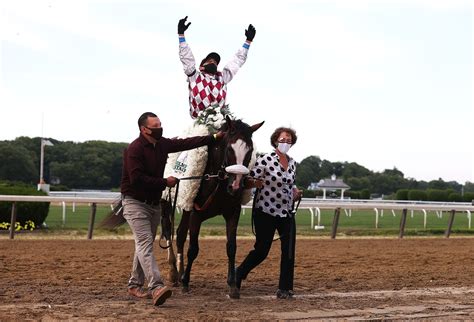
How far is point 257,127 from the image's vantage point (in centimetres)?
661

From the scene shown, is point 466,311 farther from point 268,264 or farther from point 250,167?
point 268,264

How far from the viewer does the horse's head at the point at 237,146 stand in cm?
629

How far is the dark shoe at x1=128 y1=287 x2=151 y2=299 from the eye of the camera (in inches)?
245

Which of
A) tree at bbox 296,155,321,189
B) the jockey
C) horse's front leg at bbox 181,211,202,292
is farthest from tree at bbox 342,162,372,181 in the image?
horse's front leg at bbox 181,211,202,292

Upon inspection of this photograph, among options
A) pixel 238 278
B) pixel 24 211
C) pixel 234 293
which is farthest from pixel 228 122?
pixel 24 211

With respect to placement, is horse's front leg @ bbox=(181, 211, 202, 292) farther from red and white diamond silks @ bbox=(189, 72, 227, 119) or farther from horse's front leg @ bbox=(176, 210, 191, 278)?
red and white diamond silks @ bbox=(189, 72, 227, 119)

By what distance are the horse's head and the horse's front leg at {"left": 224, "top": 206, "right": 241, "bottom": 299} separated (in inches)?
20.1

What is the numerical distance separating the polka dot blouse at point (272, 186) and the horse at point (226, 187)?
0.52ft

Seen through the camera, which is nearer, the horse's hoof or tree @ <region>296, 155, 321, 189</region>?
the horse's hoof

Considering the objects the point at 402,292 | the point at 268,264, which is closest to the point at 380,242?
the point at 268,264

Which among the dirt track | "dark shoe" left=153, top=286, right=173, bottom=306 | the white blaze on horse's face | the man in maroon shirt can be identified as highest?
the white blaze on horse's face

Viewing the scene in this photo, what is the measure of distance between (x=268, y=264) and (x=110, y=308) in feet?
14.5

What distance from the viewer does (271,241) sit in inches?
261

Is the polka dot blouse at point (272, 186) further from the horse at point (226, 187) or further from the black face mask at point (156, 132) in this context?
the black face mask at point (156, 132)
